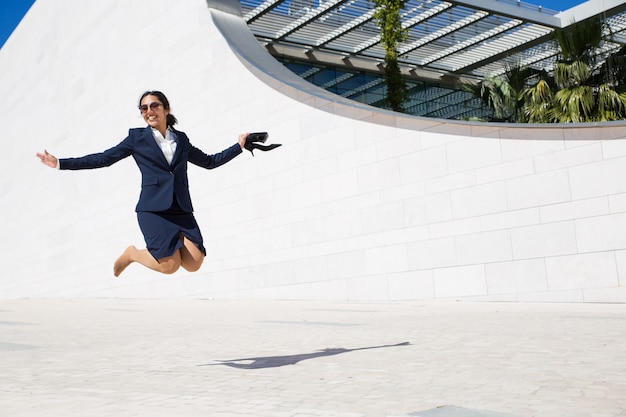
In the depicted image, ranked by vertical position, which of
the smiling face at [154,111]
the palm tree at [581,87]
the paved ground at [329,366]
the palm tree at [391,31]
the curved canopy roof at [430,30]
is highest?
the curved canopy roof at [430,30]

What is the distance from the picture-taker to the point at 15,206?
26109 mm

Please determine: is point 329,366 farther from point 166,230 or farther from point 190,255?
point 166,230

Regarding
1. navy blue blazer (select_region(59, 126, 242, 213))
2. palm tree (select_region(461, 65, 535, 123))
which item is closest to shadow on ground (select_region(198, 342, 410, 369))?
navy blue blazer (select_region(59, 126, 242, 213))

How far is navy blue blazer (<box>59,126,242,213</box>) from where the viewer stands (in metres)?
4.56

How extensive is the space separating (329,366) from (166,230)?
155 centimetres

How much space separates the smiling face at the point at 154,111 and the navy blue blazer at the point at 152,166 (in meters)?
0.08

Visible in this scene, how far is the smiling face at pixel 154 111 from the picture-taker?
4633 millimetres

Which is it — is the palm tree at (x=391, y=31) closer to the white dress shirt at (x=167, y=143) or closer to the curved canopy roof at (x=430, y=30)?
the curved canopy roof at (x=430, y=30)

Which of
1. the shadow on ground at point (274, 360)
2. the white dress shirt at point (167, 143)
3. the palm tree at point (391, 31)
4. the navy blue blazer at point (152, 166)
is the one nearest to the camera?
the navy blue blazer at point (152, 166)

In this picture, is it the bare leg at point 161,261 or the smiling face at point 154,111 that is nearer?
the bare leg at point 161,261

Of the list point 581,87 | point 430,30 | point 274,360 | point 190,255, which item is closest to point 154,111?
point 190,255

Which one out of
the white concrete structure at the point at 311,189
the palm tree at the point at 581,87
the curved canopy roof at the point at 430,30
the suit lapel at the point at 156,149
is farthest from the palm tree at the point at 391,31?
the suit lapel at the point at 156,149

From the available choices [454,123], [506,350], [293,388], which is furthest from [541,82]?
[293,388]

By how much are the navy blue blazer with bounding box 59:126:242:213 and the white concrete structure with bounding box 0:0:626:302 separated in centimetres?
684
